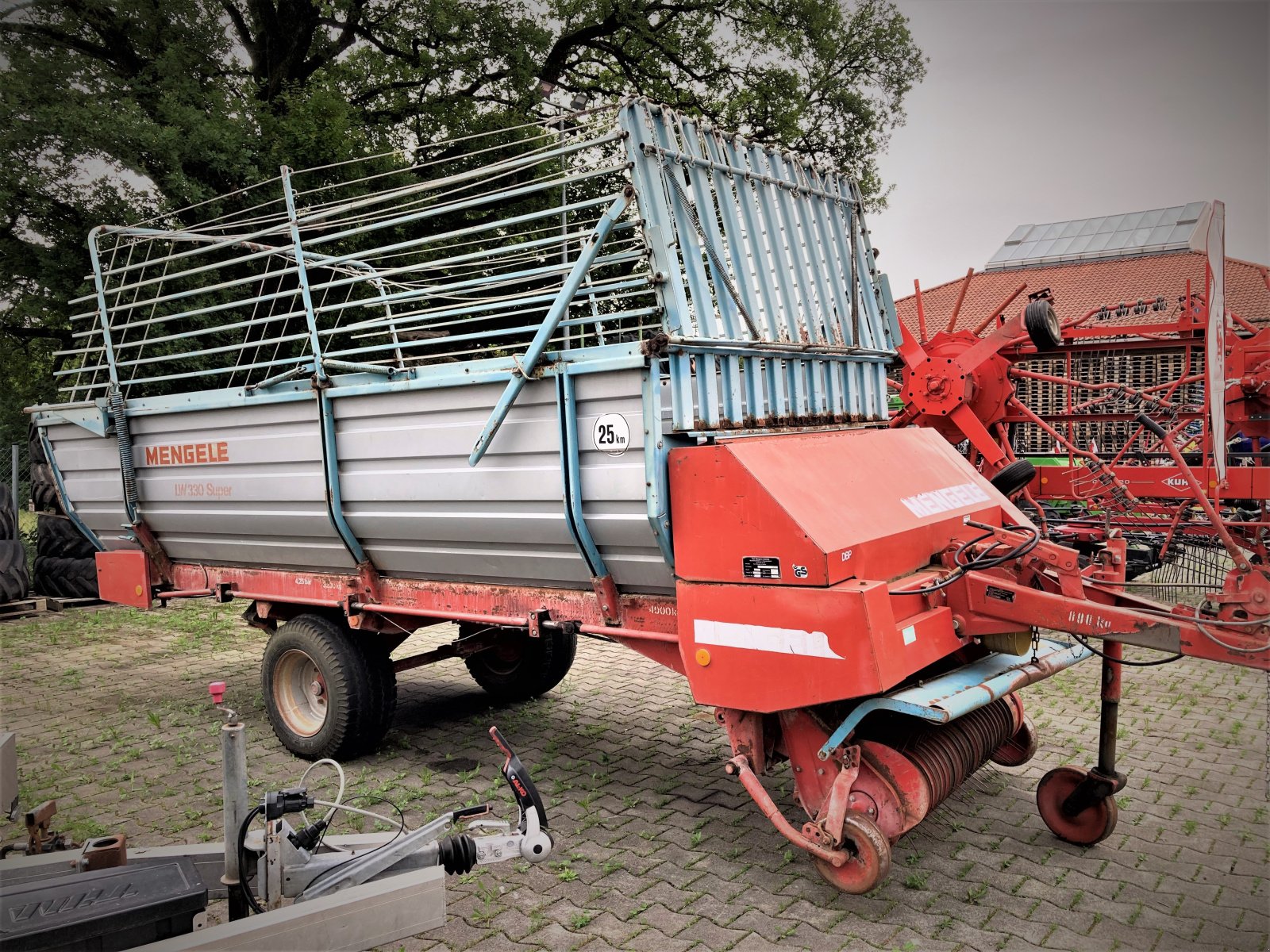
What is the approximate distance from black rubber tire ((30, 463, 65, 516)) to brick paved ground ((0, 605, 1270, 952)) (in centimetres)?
337

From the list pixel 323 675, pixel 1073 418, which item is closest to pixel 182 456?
pixel 323 675

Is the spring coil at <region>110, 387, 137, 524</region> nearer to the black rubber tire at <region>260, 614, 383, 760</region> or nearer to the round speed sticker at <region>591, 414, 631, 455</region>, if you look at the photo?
the black rubber tire at <region>260, 614, 383, 760</region>

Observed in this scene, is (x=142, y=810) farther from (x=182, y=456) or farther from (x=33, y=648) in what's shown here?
(x=33, y=648)

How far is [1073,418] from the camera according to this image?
9219 millimetres

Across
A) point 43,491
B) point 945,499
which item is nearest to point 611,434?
point 945,499

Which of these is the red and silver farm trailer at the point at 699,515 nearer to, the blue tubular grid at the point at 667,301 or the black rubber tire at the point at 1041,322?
the blue tubular grid at the point at 667,301

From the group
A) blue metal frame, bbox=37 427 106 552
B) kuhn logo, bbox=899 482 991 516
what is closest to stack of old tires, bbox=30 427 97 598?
blue metal frame, bbox=37 427 106 552

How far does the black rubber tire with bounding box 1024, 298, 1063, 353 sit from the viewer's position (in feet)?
23.6

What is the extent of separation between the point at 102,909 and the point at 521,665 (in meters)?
3.65

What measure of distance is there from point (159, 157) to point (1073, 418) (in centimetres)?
995

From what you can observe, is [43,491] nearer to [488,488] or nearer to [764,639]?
[488,488]

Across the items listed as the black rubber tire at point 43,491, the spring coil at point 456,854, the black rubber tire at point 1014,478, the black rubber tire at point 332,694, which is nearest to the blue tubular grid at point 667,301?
the black rubber tire at point 332,694

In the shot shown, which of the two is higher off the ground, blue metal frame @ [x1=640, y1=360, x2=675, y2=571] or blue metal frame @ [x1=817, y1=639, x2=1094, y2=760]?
blue metal frame @ [x1=640, y1=360, x2=675, y2=571]

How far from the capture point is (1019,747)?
4.58 m
